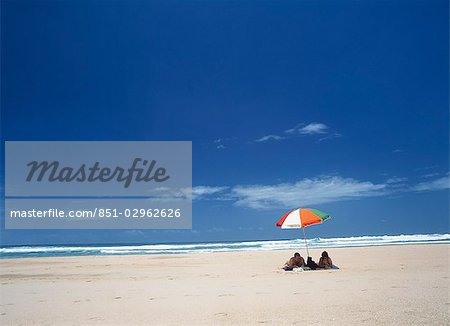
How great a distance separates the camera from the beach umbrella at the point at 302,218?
13.1 meters

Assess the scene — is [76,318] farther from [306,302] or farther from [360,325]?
[360,325]

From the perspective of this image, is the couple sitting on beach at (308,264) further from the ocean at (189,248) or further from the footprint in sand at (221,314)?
the ocean at (189,248)

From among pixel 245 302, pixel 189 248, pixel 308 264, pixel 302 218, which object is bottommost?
pixel 245 302

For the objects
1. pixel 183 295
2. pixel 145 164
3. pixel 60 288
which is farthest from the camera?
pixel 145 164

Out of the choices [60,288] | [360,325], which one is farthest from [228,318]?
[60,288]

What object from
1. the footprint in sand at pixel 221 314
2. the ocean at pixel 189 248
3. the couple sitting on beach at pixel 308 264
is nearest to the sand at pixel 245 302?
the footprint in sand at pixel 221 314

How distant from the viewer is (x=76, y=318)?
6750mm

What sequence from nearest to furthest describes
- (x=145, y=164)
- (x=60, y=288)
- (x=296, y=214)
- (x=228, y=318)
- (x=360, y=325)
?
1. (x=360, y=325)
2. (x=228, y=318)
3. (x=60, y=288)
4. (x=296, y=214)
5. (x=145, y=164)

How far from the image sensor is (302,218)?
43.4ft

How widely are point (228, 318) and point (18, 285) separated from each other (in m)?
9.23

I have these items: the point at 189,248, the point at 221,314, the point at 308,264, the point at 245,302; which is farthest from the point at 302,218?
the point at 189,248

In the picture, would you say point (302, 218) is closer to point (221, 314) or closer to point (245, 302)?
point (245, 302)

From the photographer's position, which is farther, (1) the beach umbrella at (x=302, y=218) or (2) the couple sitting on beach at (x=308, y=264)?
(2) the couple sitting on beach at (x=308, y=264)

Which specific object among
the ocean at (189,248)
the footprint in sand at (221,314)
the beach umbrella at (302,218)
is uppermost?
the ocean at (189,248)
